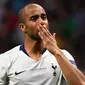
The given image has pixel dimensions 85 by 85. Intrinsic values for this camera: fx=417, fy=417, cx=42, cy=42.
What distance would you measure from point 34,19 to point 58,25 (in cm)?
301

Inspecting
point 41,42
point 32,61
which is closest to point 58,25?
point 41,42

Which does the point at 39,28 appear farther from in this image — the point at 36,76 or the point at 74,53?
the point at 74,53

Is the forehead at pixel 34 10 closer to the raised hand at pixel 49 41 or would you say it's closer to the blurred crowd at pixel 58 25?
the raised hand at pixel 49 41

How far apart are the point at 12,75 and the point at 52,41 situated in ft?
1.93

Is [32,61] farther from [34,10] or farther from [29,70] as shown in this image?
[34,10]

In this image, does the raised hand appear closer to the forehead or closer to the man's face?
the man's face

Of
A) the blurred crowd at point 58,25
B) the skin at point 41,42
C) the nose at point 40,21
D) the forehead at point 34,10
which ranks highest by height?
the forehead at point 34,10

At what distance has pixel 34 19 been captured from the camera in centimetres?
396

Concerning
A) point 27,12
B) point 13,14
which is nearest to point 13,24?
point 13,14

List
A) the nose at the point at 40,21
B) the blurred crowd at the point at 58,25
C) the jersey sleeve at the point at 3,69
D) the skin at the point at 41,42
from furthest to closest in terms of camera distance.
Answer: the blurred crowd at the point at 58,25 < the jersey sleeve at the point at 3,69 < the nose at the point at 40,21 < the skin at the point at 41,42

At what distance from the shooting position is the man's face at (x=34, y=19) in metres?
3.93

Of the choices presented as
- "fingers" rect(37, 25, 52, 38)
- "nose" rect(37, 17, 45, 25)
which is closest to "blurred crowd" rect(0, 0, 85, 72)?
"nose" rect(37, 17, 45, 25)

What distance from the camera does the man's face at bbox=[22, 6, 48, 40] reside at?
3.93m

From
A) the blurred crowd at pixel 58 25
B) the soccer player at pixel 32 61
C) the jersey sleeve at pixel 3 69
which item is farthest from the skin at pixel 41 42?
the blurred crowd at pixel 58 25
